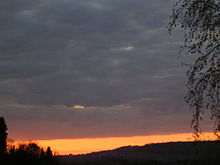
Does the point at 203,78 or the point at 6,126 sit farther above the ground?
the point at 6,126

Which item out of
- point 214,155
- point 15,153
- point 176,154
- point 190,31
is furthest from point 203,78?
point 176,154

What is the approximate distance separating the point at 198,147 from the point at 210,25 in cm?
397

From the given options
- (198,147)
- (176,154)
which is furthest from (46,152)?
(176,154)

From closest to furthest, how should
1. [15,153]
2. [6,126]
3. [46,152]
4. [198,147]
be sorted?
1. [198,147]
2. [15,153]
3. [46,152]
4. [6,126]

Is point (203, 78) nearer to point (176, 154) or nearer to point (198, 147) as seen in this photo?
point (198, 147)

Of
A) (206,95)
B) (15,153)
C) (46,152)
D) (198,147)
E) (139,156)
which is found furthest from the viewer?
(139,156)

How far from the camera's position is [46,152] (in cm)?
3916

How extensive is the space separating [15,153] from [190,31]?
23.0 m

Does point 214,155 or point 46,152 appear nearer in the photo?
point 214,155

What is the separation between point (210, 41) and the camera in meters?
11.9

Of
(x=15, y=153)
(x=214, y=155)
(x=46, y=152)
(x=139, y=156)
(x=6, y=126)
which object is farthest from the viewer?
(x=139, y=156)

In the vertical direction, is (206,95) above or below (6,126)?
below

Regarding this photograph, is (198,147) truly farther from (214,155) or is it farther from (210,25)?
(214,155)

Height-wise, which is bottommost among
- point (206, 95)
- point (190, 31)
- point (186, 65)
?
point (206, 95)
